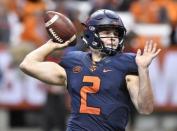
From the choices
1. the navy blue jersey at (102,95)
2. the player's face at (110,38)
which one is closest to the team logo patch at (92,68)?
the navy blue jersey at (102,95)

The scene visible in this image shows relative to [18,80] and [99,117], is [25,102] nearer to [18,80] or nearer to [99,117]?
[18,80]

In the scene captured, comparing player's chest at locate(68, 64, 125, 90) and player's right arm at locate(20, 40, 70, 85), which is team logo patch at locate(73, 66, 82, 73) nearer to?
player's chest at locate(68, 64, 125, 90)

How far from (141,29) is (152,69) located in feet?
2.48

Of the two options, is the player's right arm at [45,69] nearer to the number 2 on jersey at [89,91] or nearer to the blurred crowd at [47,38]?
the number 2 on jersey at [89,91]

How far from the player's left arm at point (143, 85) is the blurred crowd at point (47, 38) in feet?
18.5

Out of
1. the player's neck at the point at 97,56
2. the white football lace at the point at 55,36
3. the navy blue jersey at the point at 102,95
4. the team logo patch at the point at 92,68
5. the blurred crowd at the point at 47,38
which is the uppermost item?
the white football lace at the point at 55,36

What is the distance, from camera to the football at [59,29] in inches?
269

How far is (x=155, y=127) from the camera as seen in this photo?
13.3 m

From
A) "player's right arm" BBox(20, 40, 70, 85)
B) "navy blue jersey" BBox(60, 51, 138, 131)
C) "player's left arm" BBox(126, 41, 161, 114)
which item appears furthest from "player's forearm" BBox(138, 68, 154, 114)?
"player's right arm" BBox(20, 40, 70, 85)

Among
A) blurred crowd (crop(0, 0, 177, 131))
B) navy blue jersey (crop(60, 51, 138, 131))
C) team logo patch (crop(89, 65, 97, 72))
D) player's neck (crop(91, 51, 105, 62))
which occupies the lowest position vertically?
blurred crowd (crop(0, 0, 177, 131))

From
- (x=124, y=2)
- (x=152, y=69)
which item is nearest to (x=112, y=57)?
(x=152, y=69)

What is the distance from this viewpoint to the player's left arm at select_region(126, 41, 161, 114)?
6.24m

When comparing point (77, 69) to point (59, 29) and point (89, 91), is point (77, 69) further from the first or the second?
point (59, 29)

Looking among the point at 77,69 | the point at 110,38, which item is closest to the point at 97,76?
the point at 77,69
